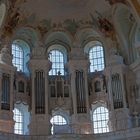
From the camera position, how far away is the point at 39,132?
27.5m

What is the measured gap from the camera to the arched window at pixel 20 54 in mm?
30500

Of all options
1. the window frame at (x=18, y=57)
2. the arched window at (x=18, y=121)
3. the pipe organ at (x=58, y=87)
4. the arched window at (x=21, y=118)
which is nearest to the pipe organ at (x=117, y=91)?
the pipe organ at (x=58, y=87)

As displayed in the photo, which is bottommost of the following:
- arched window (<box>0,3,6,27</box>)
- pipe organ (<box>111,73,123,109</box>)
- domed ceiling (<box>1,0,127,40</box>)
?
pipe organ (<box>111,73,123,109</box>)

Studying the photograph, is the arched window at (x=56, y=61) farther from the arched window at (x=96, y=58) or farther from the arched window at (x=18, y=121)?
the arched window at (x=18, y=121)

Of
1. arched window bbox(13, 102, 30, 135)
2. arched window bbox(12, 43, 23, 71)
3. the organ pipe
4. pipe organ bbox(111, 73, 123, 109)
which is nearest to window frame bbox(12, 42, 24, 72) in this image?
arched window bbox(12, 43, 23, 71)

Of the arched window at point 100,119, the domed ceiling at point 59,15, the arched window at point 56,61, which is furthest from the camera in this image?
the arched window at point 56,61

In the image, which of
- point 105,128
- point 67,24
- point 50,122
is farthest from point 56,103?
point 67,24

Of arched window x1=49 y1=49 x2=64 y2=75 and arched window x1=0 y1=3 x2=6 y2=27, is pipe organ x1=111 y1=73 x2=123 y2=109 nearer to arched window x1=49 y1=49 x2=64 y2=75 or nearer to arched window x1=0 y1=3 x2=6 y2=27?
arched window x1=49 y1=49 x2=64 y2=75

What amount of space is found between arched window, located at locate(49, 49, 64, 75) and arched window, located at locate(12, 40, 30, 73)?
1.82 m

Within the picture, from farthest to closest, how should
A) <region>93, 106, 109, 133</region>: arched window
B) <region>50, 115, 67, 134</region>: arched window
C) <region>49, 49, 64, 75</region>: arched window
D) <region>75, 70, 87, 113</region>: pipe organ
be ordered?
<region>49, 49, 64, 75</region>: arched window → <region>50, 115, 67, 134</region>: arched window → <region>93, 106, 109, 133</region>: arched window → <region>75, 70, 87, 113</region>: pipe organ

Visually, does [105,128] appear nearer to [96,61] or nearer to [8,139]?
[96,61]

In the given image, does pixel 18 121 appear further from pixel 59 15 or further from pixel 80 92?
pixel 59 15

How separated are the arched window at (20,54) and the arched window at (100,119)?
5.84 m

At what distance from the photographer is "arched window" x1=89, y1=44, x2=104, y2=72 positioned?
101 feet
